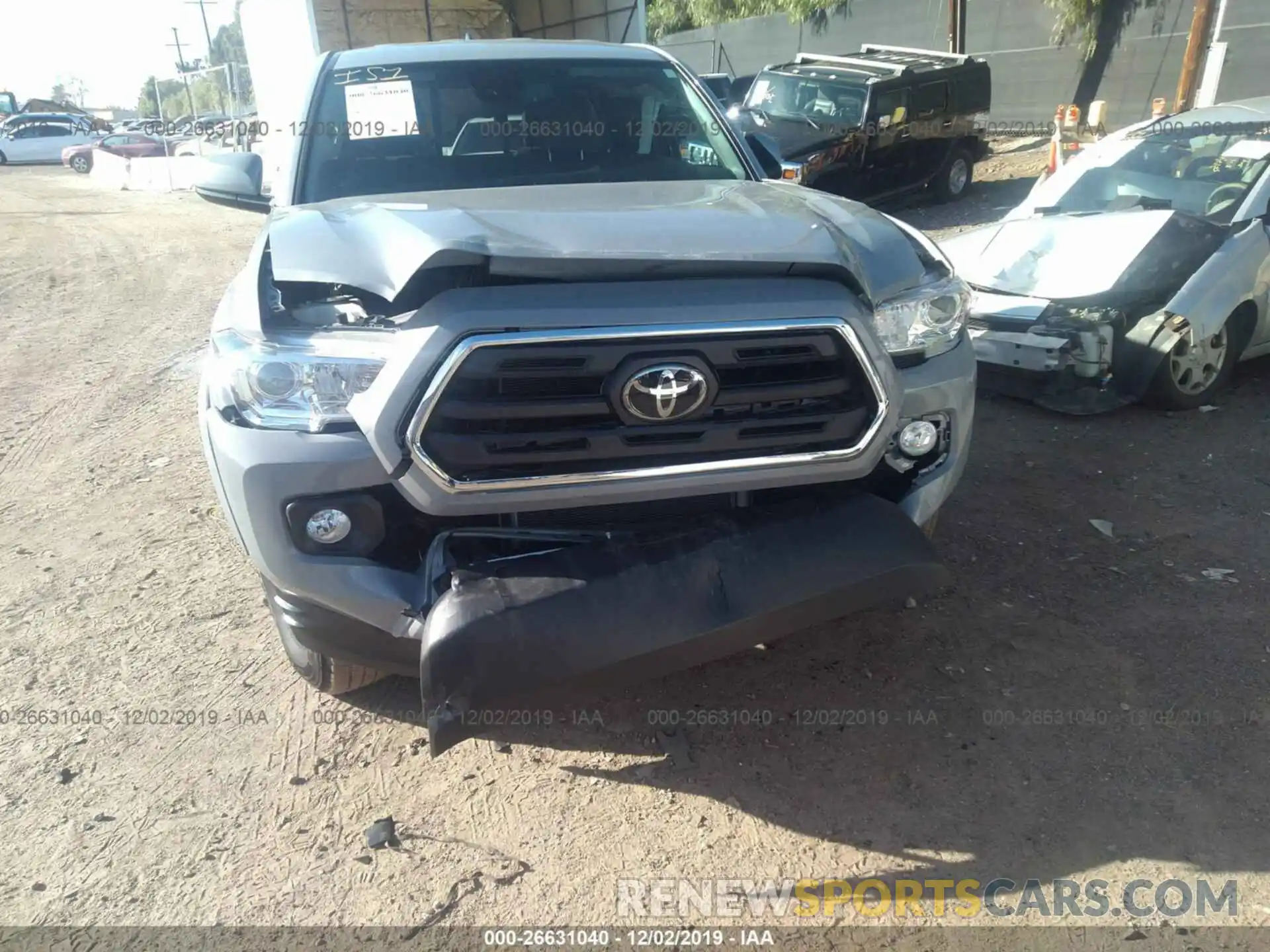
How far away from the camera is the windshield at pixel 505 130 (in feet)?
11.1

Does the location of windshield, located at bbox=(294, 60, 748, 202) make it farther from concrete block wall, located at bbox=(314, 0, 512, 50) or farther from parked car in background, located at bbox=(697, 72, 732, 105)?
parked car in background, located at bbox=(697, 72, 732, 105)

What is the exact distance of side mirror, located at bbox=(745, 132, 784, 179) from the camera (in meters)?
3.74

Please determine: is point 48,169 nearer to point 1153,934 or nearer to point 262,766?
point 262,766

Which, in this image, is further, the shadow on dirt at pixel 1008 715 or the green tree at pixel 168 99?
the green tree at pixel 168 99

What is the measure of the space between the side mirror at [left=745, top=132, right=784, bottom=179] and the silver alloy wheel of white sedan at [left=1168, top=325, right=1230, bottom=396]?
247 centimetres

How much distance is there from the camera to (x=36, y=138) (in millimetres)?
30094

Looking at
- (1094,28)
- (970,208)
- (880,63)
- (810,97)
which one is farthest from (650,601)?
(1094,28)

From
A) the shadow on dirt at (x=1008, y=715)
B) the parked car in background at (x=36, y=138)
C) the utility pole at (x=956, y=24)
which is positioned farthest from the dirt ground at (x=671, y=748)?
the parked car in background at (x=36, y=138)

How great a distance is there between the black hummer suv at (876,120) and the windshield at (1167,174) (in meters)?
4.18

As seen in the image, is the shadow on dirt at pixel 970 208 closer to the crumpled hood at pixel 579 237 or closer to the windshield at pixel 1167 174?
the windshield at pixel 1167 174

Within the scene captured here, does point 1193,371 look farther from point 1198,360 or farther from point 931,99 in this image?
point 931,99

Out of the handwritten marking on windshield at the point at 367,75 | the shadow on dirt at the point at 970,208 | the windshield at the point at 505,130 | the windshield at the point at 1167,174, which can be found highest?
the handwritten marking on windshield at the point at 367,75

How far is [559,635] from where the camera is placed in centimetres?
213

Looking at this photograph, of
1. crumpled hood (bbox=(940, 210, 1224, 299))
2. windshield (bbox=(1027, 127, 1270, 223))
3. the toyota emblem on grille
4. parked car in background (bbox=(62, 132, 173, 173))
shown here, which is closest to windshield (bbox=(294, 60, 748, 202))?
the toyota emblem on grille
